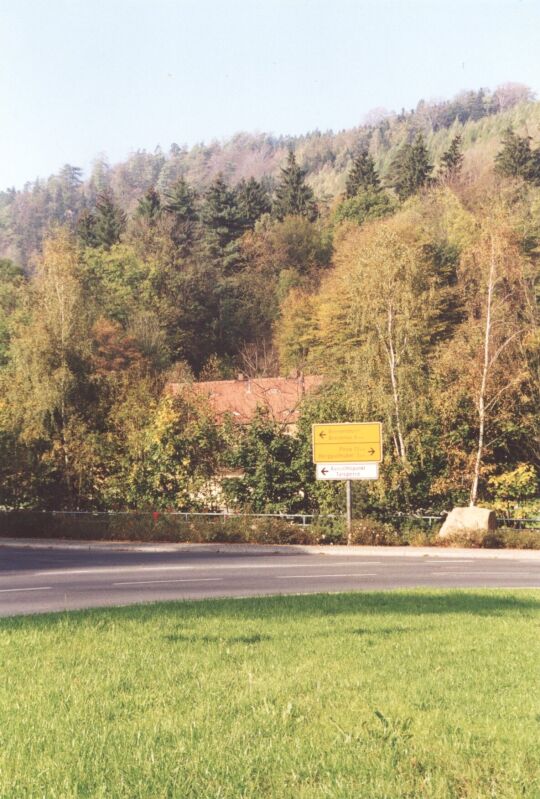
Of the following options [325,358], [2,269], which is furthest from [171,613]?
[2,269]

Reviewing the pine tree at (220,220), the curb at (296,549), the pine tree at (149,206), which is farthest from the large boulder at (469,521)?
the pine tree at (149,206)

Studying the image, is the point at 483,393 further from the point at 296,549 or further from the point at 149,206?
the point at 149,206

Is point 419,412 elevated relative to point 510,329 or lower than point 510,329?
lower

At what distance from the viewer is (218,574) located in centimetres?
1895

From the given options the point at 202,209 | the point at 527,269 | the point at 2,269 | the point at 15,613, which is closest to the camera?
the point at 15,613

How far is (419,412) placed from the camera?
112ft

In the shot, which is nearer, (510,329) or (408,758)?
(408,758)

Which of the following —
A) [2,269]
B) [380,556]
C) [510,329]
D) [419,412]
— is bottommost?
[380,556]

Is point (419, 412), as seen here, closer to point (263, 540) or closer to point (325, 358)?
point (263, 540)

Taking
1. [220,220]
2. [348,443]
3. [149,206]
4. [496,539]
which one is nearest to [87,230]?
[149,206]

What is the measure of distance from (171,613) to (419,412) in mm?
24449

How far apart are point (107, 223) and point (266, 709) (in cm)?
9621

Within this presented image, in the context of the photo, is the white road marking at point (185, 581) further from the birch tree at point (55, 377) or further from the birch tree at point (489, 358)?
the birch tree at point (55, 377)

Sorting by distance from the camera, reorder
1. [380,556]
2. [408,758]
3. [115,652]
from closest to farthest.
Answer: [408,758] < [115,652] < [380,556]
